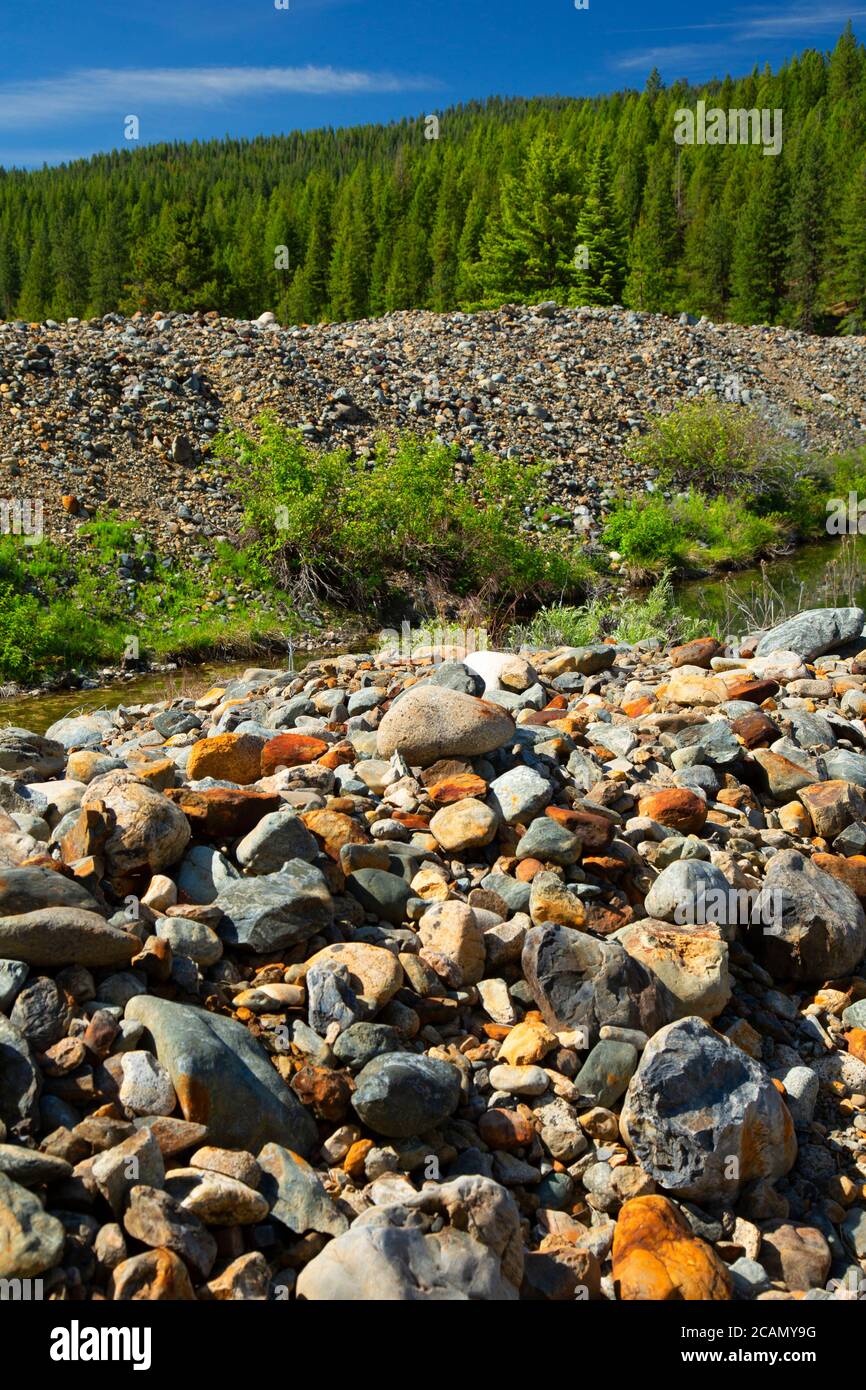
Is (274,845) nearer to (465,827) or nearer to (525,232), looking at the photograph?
(465,827)

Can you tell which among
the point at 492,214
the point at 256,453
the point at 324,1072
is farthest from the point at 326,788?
the point at 492,214

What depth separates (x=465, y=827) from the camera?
4.16 meters

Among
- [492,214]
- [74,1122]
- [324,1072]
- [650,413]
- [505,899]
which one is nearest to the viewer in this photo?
[74,1122]

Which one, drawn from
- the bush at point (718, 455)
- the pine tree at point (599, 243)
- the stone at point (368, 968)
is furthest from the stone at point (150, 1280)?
the pine tree at point (599, 243)

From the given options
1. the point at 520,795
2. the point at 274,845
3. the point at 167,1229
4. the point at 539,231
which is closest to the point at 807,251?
the point at 539,231

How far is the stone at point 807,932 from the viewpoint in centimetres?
413

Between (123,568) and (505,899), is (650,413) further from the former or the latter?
(505,899)

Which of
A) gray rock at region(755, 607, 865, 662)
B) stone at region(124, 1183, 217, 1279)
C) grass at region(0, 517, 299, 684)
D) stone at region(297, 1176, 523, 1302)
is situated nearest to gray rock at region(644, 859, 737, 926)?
stone at region(297, 1176, 523, 1302)

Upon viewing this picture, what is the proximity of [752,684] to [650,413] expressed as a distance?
15.2 metres

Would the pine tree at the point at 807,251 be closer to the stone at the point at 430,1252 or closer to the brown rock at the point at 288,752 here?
the brown rock at the point at 288,752

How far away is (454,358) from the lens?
20250 millimetres

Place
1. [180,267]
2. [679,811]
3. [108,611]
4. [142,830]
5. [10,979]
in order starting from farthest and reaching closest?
[180,267], [108,611], [679,811], [142,830], [10,979]

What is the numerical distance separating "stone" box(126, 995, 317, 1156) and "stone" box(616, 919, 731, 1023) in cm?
136

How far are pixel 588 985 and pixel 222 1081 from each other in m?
1.26
